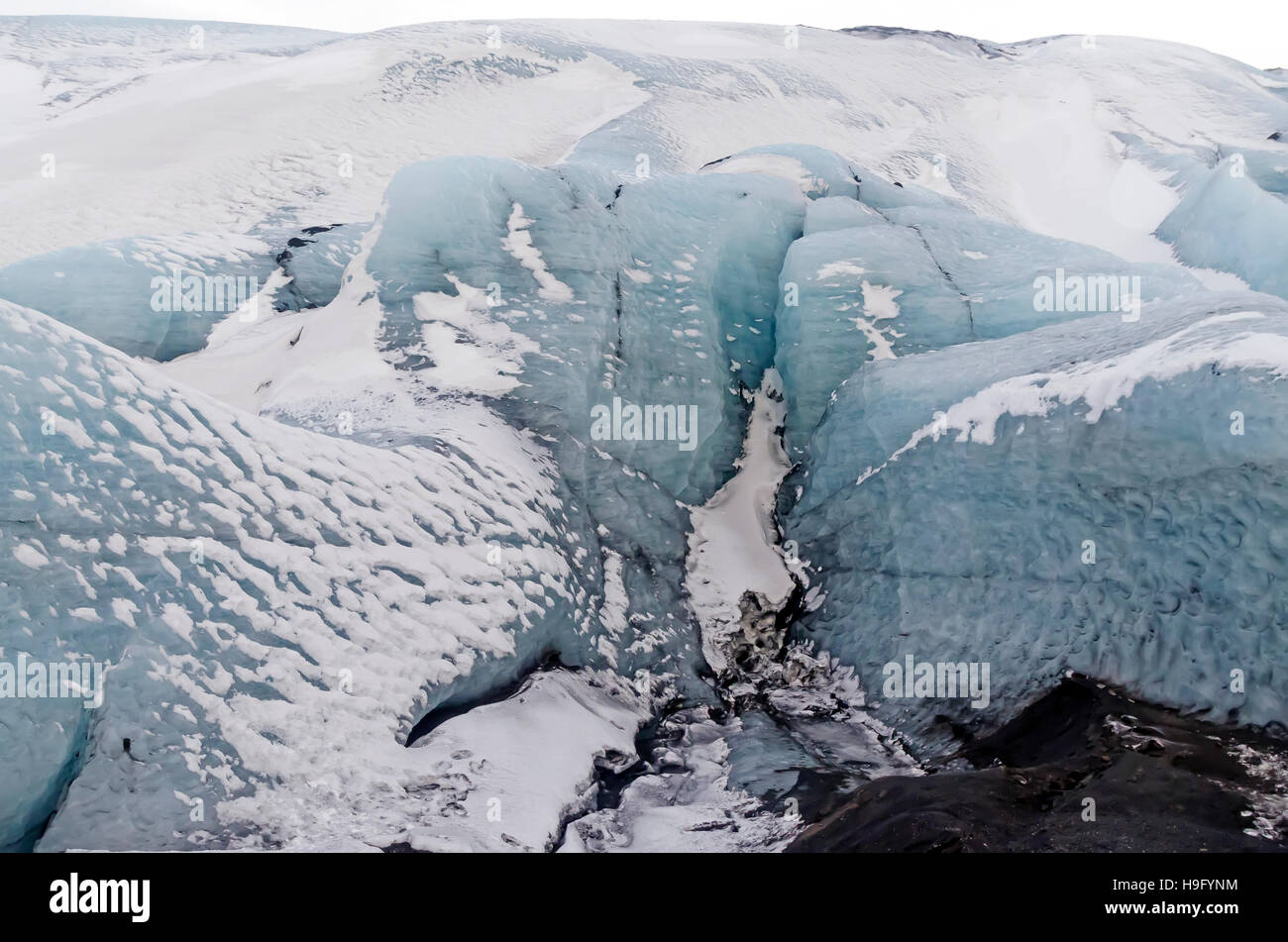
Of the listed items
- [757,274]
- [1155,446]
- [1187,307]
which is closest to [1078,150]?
[757,274]

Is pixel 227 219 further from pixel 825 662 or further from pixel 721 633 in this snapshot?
pixel 825 662

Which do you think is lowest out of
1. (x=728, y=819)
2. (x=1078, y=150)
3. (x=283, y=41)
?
(x=728, y=819)

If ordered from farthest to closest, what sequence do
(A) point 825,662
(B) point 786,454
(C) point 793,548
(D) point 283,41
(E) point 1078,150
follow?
(D) point 283,41
(E) point 1078,150
(B) point 786,454
(C) point 793,548
(A) point 825,662

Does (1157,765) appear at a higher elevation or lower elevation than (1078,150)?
lower

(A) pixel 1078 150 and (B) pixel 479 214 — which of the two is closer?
(B) pixel 479 214

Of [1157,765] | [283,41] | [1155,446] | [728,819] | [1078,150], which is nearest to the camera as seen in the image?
[1157,765]

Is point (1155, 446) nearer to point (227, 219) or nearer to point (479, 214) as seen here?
point (479, 214)
